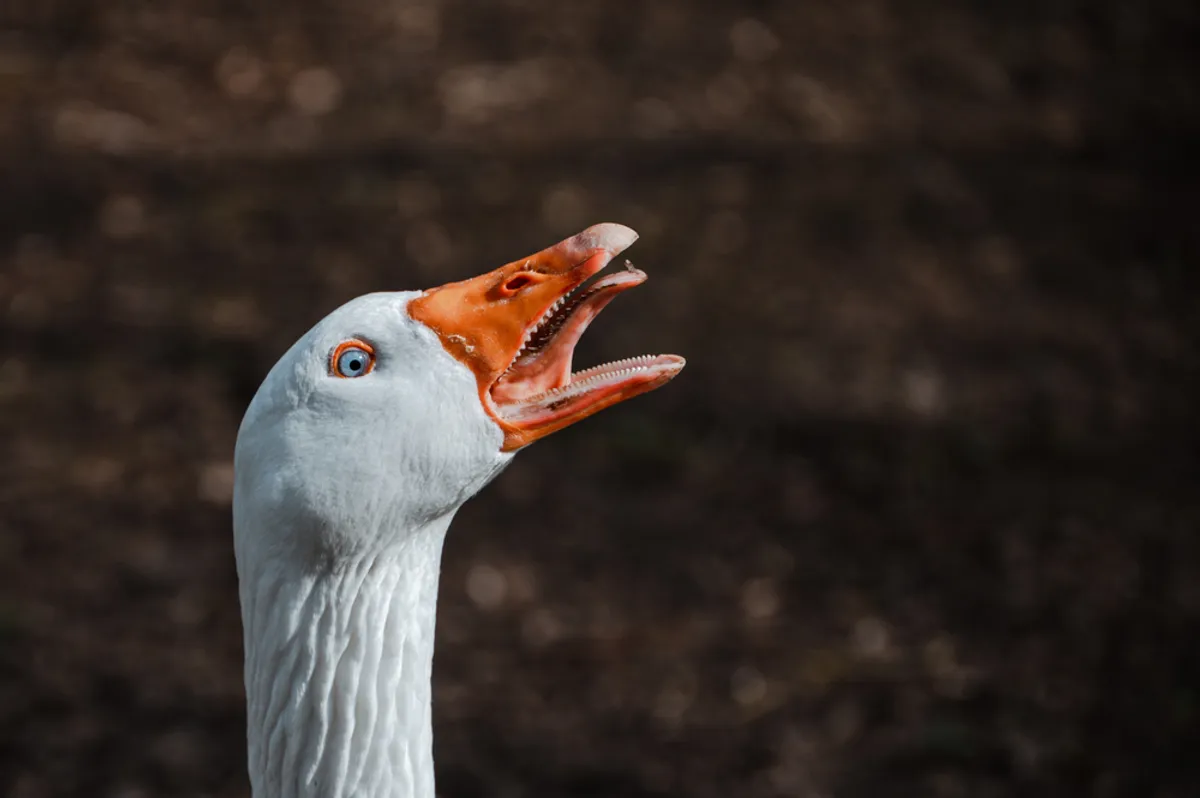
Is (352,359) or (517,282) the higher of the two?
(517,282)

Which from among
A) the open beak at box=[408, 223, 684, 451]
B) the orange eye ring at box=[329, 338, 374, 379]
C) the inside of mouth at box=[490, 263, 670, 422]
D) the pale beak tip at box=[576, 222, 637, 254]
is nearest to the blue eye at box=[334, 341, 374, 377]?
the orange eye ring at box=[329, 338, 374, 379]

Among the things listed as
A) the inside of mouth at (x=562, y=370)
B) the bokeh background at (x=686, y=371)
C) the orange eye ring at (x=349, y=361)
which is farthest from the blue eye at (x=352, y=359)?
the bokeh background at (x=686, y=371)

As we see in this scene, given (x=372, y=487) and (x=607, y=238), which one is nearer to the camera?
(x=372, y=487)

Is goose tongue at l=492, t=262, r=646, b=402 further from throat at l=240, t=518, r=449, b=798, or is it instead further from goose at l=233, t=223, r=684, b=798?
throat at l=240, t=518, r=449, b=798

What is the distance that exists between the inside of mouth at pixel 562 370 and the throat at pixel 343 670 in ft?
0.97

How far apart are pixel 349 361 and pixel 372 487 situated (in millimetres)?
229

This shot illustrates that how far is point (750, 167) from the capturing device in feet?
29.6

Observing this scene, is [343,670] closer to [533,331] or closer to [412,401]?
[412,401]

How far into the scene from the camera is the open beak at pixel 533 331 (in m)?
2.68

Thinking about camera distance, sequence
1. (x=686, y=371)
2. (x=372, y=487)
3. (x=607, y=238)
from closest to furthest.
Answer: (x=372, y=487), (x=607, y=238), (x=686, y=371)

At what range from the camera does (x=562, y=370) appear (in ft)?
9.13

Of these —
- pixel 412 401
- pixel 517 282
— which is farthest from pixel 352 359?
pixel 517 282

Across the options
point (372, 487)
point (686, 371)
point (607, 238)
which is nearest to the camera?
point (372, 487)

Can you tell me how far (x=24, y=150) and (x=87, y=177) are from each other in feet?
1.48
